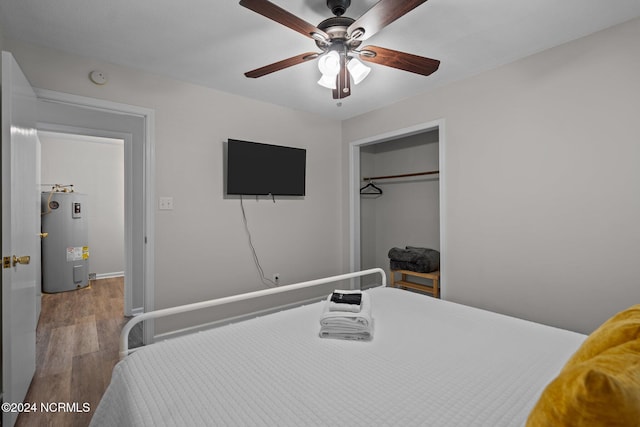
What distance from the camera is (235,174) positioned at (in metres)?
2.95

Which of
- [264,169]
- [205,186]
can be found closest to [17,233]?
[205,186]

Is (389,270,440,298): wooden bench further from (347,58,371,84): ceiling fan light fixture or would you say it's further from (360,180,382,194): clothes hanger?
(347,58,371,84): ceiling fan light fixture

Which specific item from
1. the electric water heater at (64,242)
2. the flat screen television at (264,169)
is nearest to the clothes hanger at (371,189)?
the flat screen television at (264,169)

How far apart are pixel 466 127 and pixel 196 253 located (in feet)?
8.68

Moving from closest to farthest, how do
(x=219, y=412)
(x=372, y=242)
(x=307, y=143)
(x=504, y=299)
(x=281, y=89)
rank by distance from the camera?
(x=219, y=412), (x=504, y=299), (x=281, y=89), (x=307, y=143), (x=372, y=242)

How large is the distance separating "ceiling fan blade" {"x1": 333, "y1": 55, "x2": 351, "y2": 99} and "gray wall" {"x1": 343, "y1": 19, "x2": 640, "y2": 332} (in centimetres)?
130

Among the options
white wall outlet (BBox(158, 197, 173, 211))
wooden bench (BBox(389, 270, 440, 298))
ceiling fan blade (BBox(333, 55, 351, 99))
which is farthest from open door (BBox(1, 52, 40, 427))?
wooden bench (BBox(389, 270, 440, 298))

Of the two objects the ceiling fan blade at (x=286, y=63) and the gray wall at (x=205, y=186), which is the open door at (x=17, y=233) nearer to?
the gray wall at (x=205, y=186)

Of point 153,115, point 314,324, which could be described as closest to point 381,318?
point 314,324

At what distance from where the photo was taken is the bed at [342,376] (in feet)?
3.08

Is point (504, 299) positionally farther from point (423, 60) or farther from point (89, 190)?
point (89, 190)

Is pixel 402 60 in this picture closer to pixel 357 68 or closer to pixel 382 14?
pixel 357 68

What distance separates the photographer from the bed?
3.08 ft

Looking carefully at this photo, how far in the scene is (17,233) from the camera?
5.41 ft
